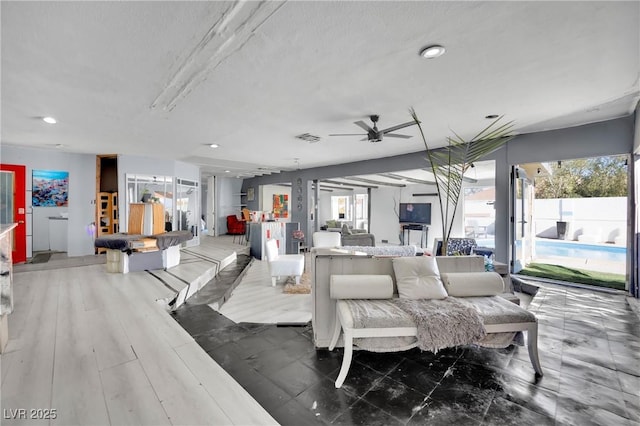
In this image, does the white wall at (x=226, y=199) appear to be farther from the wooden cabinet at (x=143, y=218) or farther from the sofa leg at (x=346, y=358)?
the sofa leg at (x=346, y=358)

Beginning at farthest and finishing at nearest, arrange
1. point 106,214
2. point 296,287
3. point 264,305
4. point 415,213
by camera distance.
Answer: point 415,213 → point 106,214 → point 296,287 → point 264,305

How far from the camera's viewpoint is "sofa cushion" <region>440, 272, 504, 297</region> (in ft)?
8.02

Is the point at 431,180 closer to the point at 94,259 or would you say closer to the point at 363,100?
the point at 363,100

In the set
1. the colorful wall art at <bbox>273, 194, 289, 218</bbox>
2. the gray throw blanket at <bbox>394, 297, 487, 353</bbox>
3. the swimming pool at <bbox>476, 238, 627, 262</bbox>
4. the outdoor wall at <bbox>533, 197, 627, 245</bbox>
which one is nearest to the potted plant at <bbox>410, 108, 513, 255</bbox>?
the gray throw blanket at <bbox>394, 297, 487, 353</bbox>

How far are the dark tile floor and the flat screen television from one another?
7.19 m

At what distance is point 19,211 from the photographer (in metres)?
5.66

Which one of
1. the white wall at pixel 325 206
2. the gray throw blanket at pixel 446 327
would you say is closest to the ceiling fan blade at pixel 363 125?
the gray throw blanket at pixel 446 327

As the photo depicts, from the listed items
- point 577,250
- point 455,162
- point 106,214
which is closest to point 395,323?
point 455,162

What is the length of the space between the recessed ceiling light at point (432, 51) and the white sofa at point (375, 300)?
182 cm

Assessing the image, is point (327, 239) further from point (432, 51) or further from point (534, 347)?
point (432, 51)

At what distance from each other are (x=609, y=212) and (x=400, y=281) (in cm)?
971

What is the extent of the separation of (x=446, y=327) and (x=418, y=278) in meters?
0.53

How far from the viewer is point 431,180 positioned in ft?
31.4

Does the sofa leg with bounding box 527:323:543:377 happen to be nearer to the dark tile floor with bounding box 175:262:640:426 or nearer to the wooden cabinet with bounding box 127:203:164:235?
the dark tile floor with bounding box 175:262:640:426
